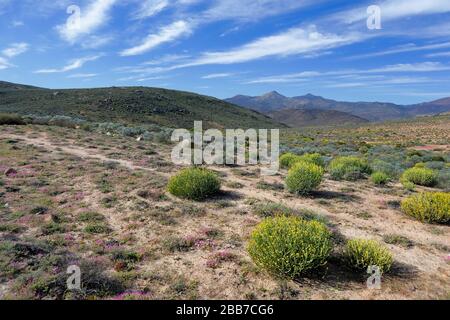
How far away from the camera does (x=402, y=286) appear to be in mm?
5984

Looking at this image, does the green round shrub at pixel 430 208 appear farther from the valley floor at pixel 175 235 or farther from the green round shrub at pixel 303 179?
the green round shrub at pixel 303 179

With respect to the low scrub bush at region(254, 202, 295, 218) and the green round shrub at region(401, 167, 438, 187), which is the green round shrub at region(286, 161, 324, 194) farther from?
the green round shrub at region(401, 167, 438, 187)

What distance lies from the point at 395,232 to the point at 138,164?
12.0 m

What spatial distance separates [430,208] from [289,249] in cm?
529

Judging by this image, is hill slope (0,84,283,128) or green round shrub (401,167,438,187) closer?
green round shrub (401,167,438,187)

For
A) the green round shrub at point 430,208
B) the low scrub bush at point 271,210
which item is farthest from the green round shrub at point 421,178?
the low scrub bush at point 271,210

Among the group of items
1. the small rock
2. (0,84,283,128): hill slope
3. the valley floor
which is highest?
(0,84,283,128): hill slope

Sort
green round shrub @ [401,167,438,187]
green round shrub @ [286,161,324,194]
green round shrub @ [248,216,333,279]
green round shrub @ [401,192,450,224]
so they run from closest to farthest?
1. green round shrub @ [248,216,333,279]
2. green round shrub @ [401,192,450,224]
3. green round shrub @ [286,161,324,194]
4. green round shrub @ [401,167,438,187]

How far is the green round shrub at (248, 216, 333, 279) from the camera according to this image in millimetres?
6098

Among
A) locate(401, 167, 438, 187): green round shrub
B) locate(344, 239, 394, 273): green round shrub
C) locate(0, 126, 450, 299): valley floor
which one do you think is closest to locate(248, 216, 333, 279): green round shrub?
locate(0, 126, 450, 299): valley floor

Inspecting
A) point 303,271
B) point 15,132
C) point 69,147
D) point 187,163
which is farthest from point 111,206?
point 15,132

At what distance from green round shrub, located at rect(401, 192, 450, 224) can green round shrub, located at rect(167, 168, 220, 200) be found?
19.4ft

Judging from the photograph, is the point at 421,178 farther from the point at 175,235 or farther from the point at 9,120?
the point at 9,120
